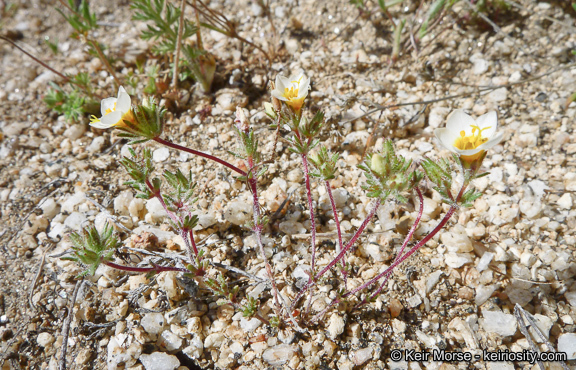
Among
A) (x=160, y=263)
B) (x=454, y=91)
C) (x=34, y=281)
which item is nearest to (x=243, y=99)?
(x=160, y=263)

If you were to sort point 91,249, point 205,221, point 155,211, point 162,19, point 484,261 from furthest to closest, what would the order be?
point 162,19 < point 155,211 < point 205,221 < point 484,261 < point 91,249

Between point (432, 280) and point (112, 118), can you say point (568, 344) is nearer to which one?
point (432, 280)

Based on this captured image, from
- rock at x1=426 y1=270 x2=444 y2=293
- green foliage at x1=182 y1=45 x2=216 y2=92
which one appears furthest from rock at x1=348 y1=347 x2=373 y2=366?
green foliage at x1=182 y1=45 x2=216 y2=92

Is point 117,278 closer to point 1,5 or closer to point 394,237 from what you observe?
point 394,237

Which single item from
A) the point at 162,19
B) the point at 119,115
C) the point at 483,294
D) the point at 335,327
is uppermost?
the point at 162,19

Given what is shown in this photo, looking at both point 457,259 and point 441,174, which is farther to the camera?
point 457,259

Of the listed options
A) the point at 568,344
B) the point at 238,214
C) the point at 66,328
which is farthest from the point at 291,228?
the point at 568,344

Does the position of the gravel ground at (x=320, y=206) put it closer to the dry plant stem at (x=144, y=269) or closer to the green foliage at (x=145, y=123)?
the dry plant stem at (x=144, y=269)

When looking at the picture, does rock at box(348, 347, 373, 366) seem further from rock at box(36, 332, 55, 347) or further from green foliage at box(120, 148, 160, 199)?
rock at box(36, 332, 55, 347)
